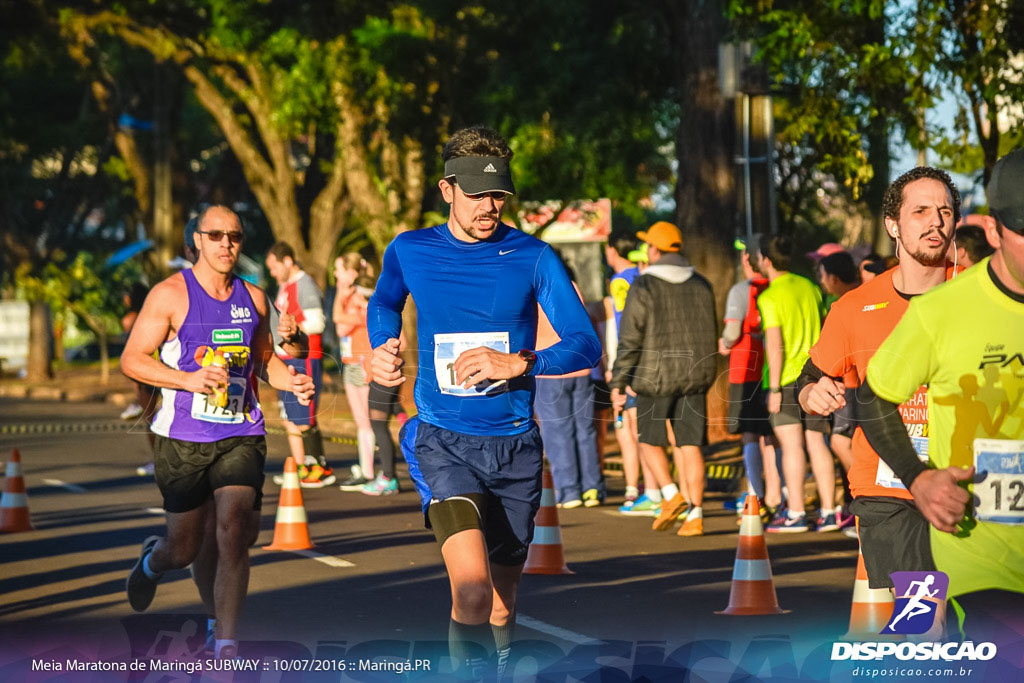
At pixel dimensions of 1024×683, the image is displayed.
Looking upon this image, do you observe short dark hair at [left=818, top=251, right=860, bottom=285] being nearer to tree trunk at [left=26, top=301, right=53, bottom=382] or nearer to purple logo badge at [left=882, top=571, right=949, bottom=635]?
purple logo badge at [left=882, top=571, right=949, bottom=635]

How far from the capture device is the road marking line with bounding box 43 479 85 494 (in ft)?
47.4

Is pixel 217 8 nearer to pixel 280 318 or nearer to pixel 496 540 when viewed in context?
pixel 280 318

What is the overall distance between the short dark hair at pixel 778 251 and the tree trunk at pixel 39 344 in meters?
28.2

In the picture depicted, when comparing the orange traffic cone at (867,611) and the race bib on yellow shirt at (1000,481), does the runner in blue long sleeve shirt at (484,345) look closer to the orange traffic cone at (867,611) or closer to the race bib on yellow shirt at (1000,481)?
the orange traffic cone at (867,611)

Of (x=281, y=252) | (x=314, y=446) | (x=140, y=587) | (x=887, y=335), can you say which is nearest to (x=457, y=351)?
(x=887, y=335)

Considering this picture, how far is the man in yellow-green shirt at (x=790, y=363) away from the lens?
36.0 feet

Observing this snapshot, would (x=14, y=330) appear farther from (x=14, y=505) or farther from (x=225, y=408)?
(x=225, y=408)

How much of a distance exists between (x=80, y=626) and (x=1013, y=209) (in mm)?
5656

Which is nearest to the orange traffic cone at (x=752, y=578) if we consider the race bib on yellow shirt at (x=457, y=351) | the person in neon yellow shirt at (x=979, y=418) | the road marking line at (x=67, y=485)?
the race bib on yellow shirt at (x=457, y=351)

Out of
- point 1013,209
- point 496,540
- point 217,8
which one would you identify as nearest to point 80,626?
point 496,540

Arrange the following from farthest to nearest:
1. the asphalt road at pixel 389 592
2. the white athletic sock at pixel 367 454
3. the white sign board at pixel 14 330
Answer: the white sign board at pixel 14 330 → the white athletic sock at pixel 367 454 → the asphalt road at pixel 389 592

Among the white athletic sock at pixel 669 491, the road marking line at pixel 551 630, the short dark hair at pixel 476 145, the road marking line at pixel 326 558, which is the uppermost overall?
the short dark hair at pixel 476 145

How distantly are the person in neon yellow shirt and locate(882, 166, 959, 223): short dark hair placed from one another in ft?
4.25

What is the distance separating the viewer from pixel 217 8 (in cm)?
2309
